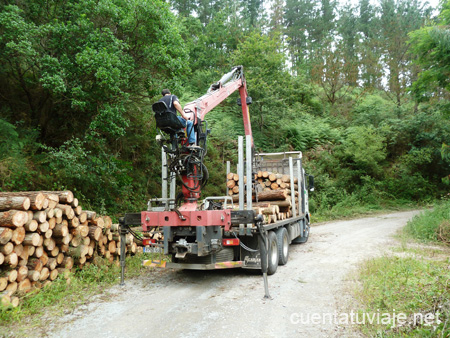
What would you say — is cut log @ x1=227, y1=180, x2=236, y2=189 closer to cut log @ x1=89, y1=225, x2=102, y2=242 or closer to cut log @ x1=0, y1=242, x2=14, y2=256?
cut log @ x1=89, y1=225, x2=102, y2=242

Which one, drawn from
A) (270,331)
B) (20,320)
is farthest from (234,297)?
(20,320)

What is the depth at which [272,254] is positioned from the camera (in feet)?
22.2

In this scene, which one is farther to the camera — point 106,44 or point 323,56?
point 323,56

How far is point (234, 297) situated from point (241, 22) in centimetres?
2481

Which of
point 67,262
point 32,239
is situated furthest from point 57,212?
point 67,262

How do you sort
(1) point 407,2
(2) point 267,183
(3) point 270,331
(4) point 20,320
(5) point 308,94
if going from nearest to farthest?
(3) point 270,331
(4) point 20,320
(2) point 267,183
(5) point 308,94
(1) point 407,2

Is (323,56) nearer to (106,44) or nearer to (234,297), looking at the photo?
(106,44)

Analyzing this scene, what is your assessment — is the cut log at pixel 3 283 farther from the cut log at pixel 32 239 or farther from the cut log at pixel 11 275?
the cut log at pixel 32 239

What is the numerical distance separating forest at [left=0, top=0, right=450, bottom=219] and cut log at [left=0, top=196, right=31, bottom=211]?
3.16 meters

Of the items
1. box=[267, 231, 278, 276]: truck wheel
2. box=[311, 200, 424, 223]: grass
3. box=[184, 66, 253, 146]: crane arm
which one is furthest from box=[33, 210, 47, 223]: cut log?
box=[311, 200, 424, 223]: grass

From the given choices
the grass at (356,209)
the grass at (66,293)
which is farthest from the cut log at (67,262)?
the grass at (356,209)

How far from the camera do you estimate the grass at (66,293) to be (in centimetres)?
439

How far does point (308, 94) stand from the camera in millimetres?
25547

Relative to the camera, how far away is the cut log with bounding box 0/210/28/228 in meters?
4.93
